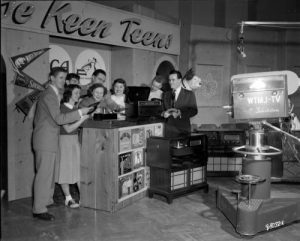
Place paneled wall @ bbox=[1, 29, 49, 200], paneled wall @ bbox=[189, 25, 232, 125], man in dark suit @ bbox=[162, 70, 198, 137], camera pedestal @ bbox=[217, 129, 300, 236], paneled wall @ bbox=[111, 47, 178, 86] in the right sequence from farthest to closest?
1. paneled wall @ bbox=[189, 25, 232, 125]
2. paneled wall @ bbox=[111, 47, 178, 86]
3. man in dark suit @ bbox=[162, 70, 198, 137]
4. paneled wall @ bbox=[1, 29, 49, 200]
5. camera pedestal @ bbox=[217, 129, 300, 236]

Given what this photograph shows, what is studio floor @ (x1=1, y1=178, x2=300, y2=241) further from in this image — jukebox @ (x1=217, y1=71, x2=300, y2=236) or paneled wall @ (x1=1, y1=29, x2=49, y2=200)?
paneled wall @ (x1=1, y1=29, x2=49, y2=200)

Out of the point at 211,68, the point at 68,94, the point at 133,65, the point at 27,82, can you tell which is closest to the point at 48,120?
the point at 68,94

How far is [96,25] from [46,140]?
6.69 feet

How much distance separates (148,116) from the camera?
13.7ft

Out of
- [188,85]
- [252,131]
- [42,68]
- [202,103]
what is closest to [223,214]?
[252,131]

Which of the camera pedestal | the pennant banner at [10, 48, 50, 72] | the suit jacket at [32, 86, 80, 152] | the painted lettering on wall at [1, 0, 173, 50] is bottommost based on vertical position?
the camera pedestal

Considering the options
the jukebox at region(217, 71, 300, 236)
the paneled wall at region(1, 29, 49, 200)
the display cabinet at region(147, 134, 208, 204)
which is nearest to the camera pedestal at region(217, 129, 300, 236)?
the jukebox at region(217, 71, 300, 236)

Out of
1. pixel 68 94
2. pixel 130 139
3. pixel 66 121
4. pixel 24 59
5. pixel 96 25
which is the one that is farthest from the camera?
pixel 96 25

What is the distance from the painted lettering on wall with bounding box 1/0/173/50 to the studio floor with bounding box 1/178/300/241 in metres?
1.97

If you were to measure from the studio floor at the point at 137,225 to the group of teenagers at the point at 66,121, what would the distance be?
0.21 metres

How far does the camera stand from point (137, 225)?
3340 mm

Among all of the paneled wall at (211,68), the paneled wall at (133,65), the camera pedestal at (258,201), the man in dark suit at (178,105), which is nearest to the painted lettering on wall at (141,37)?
the paneled wall at (133,65)

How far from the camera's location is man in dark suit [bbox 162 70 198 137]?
4.34 m

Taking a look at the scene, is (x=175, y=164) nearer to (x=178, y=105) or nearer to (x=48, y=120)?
(x=178, y=105)
